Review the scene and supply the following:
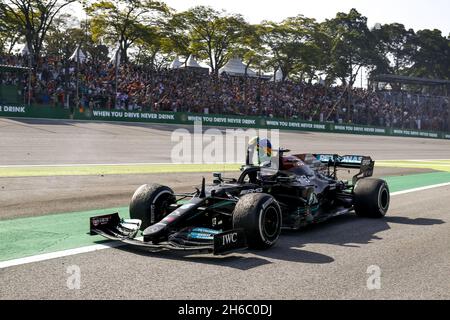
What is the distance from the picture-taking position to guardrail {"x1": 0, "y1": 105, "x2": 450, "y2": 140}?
30062 millimetres

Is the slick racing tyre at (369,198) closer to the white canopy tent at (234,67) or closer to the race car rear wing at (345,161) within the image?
the race car rear wing at (345,161)

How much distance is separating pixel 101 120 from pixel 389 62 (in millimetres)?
56318

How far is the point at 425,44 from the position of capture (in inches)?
3270

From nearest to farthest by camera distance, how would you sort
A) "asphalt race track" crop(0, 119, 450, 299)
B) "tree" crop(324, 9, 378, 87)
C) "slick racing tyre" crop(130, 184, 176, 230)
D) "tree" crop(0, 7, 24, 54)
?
"asphalt race track" crop(0, 119, 450, 299) < "slick racing tyre" crop(130, 184, 176, 230) < "tree" crop(0, 7, 24, 54) < "tree" crop(324, 9, 378, 87)

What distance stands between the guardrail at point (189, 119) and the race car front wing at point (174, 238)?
24.3 metres

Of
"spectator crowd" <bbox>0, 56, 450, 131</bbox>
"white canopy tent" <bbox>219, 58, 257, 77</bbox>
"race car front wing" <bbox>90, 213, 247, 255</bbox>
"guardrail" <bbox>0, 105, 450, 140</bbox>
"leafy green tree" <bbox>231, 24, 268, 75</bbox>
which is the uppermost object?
"leafy green tree" <bbox>231, 24, 268, 75</bbox>

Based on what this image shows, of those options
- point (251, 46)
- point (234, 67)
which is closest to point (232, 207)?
point (251, 46)

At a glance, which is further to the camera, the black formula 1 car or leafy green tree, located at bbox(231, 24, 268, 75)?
leafy green tree, located at bbox(231, 24, 268, 75)

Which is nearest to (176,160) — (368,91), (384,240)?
(384,240)

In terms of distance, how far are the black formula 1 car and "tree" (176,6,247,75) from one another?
143 ft

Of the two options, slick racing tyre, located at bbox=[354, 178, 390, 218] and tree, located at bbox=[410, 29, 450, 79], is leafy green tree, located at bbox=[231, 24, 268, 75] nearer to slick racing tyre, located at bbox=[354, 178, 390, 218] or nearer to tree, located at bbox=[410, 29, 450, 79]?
tree, located at bbox=[410, 29, 450, 79]

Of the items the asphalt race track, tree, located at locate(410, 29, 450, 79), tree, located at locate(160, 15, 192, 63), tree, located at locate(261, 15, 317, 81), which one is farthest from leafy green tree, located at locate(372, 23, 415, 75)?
the asphalt race track

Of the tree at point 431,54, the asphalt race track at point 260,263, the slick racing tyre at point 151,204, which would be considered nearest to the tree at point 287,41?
the tree at point 431,54
